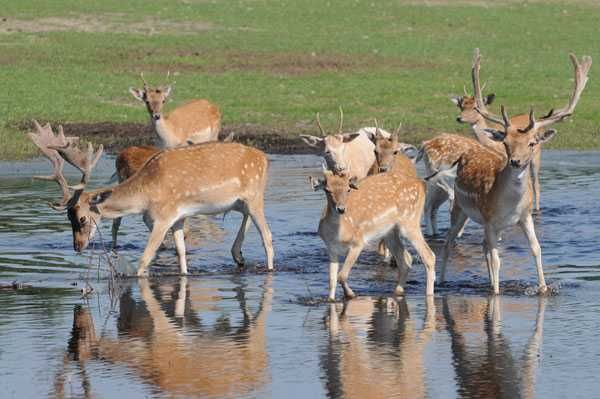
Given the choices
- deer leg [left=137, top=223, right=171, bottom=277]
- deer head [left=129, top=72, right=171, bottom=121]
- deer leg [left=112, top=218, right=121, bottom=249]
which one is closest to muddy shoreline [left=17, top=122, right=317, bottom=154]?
deer head [left=129, top=72, right=171, bottom=121]

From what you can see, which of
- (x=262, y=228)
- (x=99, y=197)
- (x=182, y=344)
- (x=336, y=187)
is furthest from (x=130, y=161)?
(x=182, y=344)

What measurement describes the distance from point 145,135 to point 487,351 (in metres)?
13.9

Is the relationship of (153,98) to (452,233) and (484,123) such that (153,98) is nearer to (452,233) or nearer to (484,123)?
(484,123)

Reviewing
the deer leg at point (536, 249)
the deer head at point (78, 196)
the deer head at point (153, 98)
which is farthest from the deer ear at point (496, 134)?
the deer head at point (153, 98)

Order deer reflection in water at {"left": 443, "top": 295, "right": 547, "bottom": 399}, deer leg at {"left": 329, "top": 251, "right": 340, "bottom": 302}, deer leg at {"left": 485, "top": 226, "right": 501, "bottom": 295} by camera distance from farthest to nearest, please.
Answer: deer leg at {"left": 485, "top": 226, "right": 501, "bottom": 295}, deer leg at {"left": 329, "top": 251, "right": 340, "bottom": 302}, deer reflection in water at {"left": 443, "top": 295, "right": 547, "bottom": 399}

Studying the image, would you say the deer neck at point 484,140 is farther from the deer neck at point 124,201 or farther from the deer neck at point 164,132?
the deer neck at point 124,201

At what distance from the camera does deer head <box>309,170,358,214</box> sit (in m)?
11.5

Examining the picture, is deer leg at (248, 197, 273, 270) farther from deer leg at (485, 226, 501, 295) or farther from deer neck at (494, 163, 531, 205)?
deer neck at (494, 163, 531, 205)

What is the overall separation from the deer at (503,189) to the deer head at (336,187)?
4.19 feet

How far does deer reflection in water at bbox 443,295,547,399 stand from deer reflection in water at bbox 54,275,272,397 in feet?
4.18

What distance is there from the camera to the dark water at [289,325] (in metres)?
9.05

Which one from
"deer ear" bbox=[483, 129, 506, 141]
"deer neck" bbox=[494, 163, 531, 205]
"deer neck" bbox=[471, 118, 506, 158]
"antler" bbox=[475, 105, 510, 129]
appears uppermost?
"antler" bbox=[475, 105, 510, 129]

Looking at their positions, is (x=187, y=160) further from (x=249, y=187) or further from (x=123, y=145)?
(x=123, y=145)

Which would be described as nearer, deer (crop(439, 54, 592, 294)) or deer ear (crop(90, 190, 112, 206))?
deer (crop(439, 54, 592, 294))
